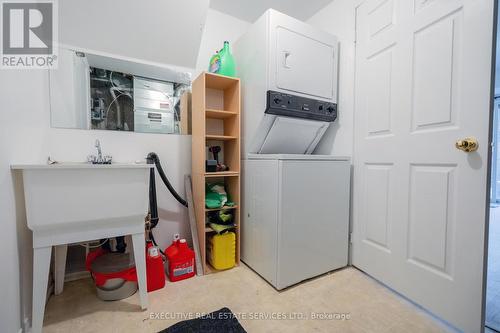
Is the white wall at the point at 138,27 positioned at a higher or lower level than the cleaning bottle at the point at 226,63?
higher

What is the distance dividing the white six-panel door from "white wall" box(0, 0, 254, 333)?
56.0 inches

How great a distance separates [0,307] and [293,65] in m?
2.00

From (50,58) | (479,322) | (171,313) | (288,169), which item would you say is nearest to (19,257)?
(171,313)

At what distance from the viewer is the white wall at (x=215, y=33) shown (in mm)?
1945

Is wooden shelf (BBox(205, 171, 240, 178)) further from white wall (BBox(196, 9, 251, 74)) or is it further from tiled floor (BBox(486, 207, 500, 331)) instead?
tiled floor (BBox(486, 207, 500, 331))

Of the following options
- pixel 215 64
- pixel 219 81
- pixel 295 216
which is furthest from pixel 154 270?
pixel 215 64

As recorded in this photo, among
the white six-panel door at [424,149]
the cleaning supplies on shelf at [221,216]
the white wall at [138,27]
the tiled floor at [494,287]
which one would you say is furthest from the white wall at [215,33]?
the tiled floor at [494,287]

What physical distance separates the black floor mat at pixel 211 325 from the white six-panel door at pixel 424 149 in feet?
3.56

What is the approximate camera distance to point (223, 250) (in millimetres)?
Answer: 1671

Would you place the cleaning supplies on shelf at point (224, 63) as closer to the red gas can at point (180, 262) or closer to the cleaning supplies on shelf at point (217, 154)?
the cleaning supplies on shelf at point (217, 154)

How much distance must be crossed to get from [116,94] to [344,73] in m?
1.85

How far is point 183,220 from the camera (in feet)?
6.17

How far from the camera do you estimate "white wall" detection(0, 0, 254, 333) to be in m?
0.95

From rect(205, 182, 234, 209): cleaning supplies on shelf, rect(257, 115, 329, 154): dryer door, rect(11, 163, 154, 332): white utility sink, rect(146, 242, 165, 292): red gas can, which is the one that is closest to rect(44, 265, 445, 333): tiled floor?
rect(146, 242, 165, 292): red gas can
